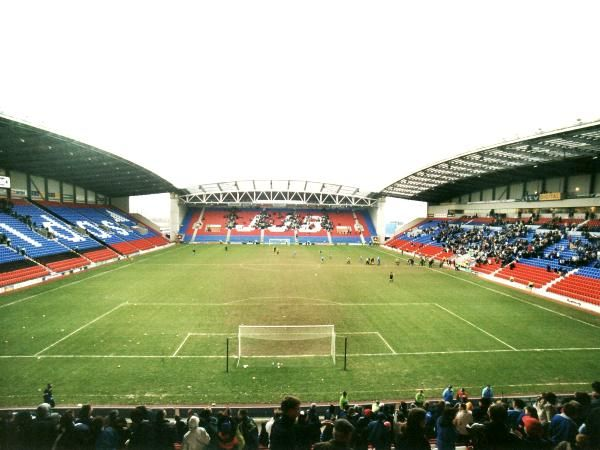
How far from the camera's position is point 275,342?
16797 mm

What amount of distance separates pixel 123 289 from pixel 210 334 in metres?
13.7

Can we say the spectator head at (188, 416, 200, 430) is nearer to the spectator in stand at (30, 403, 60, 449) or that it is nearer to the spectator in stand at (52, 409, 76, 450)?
the spectator in stand at (52, 409, 76, 450)

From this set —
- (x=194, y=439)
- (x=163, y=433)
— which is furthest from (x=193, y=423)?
(x=163, y=433)

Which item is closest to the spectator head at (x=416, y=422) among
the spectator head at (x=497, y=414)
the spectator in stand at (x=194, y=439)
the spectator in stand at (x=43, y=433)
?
the spectator head at (x=497, y=414)

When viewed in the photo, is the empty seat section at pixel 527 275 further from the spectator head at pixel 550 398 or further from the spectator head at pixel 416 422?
the spectator head at pixel 416 422

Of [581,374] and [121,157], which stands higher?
[121,157]

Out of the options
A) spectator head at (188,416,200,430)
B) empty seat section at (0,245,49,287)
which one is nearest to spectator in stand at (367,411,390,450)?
spectator head at (188,416,200,430)

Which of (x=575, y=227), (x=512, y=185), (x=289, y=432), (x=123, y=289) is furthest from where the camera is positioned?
(x=512, y=185)

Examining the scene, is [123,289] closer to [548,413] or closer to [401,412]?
[401,412]

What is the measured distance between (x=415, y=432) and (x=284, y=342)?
12524 mm

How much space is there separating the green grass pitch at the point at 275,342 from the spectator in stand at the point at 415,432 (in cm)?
733

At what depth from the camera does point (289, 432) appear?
14.9ft

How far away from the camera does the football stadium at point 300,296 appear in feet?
43.6

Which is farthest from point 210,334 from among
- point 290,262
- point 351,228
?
point 351,228
